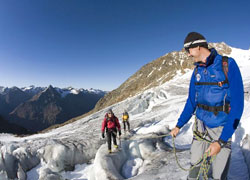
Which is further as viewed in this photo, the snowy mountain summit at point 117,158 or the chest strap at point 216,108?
the snowy mountain summit at point 117,158

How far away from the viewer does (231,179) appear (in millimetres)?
4430

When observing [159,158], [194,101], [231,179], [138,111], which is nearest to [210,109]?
[194,101]

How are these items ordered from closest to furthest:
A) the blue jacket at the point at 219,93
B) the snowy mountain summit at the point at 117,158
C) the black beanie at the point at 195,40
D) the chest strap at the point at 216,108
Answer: the blue jacket at the point at 219,93
the chest strap at the point at 216,108
the black beanie at the point at 195,40
the snowy mountain summit at the point at 117,158

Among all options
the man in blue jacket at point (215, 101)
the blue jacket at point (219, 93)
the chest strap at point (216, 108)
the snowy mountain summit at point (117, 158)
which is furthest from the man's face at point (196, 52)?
the snowy mountain summit at point (117, 158)

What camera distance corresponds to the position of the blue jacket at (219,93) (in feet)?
7.47

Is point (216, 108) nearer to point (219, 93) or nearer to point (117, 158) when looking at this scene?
point (219, 93)

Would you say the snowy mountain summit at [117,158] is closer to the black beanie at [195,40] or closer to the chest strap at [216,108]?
the chest strap at [216,108]

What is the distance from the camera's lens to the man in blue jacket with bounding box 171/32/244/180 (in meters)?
2.29

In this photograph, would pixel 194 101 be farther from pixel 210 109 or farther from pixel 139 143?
pixel 139 143

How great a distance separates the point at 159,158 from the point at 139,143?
1.85m

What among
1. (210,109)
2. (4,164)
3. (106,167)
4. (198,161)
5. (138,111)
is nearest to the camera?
(210,109)

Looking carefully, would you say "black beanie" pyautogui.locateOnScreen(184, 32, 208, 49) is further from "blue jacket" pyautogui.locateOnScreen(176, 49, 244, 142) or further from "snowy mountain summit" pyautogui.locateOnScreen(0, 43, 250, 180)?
"snowy mountain summit" pyautogui.locateOnScreen(0, 43, 250, 180)

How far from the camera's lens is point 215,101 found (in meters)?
2.56

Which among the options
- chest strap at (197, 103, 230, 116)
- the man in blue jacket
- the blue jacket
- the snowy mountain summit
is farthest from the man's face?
the snowy mountain summit
